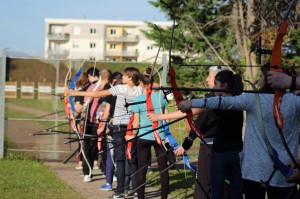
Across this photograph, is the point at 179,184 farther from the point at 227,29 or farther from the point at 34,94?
the point at 227,29

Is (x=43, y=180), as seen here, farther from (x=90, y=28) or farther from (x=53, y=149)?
(x=90, y=28)

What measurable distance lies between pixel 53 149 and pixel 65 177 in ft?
8.34

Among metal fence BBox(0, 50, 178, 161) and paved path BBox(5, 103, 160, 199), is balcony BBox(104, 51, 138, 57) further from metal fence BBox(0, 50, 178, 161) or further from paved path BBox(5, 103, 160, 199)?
metal fence BBox(0, 50, 178, 161)

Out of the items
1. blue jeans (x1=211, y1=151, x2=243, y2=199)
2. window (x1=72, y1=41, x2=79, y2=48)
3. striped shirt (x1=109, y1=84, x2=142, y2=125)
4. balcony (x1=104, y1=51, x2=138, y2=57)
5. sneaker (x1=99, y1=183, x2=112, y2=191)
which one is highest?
window (x1=72, y1=41, x2=79, y2=48)

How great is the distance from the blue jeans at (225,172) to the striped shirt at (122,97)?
2.98m

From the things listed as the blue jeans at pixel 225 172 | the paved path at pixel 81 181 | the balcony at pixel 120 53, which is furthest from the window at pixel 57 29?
the blue jeans at pixel 225 172

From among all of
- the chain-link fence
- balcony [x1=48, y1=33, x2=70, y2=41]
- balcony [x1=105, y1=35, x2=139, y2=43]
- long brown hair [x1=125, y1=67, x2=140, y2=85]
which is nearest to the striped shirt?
long brown hair [x1=125, y1=67, x2=140, y2=85]

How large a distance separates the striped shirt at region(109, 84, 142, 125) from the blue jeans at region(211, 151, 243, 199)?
2.98 meters

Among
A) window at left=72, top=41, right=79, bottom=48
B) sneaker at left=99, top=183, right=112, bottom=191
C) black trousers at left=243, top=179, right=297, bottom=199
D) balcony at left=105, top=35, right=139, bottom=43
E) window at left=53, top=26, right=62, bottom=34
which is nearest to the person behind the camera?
black trousers at left=243, top=179, right=297, bottom=199

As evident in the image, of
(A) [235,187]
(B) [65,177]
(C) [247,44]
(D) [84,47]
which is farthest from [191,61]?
(D) [84,47]

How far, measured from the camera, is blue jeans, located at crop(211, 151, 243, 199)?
6.10 meters

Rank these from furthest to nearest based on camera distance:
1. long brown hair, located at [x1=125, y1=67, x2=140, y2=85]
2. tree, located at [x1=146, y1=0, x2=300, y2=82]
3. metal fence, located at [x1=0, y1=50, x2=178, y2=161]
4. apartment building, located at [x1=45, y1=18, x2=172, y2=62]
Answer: apartment building, located at [x1=45, y1=18, x2=172, y2=62] → tree, located at [x1=146, y1=0, x2=300, y2=82] → metal fence, located at [x1=0, y1=50, x2=178, y2=161] → long brown hair, located at [x1=125, y1=67, x2=140, y2=85]

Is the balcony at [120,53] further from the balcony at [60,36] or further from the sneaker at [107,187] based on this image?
the sneaker at [107,187]

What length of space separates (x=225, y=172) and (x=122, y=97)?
315 centimetres
